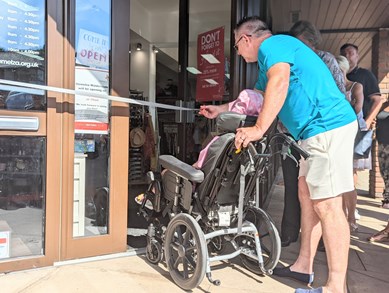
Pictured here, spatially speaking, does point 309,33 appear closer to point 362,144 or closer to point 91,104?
point 362,144

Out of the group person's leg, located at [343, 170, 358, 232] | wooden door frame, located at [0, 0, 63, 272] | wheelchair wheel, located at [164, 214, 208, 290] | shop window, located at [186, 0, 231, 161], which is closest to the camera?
wheelchair wheel, located at [164, 214, 208, 290]

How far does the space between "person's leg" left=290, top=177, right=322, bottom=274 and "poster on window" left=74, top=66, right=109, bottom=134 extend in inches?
56.7

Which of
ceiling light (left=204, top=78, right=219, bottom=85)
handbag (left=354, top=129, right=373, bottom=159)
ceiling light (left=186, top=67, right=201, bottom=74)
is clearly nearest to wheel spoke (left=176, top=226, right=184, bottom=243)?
ceiling light (left=204, top=78, right=219, bottom=85)

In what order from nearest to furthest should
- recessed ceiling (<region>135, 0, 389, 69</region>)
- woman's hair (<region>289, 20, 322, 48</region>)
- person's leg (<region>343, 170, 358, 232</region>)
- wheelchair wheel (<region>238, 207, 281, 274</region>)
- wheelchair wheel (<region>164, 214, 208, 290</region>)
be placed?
wheelchair wheel (<region>164, 214, 208, 290</region>) < wheelchair wheel (<region>238, 207, 281, 274</region>) < woman's hair (<region>289, 20, 322, 48</region>) < person's leg (<region>343, 170, 358, 232</region>) < recessed ceiling (<region>135, 0, 389, 69</region>)

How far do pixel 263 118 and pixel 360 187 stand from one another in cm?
560

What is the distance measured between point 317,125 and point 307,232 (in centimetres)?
75

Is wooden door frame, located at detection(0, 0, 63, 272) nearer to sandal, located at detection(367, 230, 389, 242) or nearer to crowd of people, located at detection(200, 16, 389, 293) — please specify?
crowd of people, located at detection(200, 16, 389, 293)

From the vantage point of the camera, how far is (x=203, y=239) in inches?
78.0

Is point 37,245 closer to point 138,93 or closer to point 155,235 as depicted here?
point 155,235

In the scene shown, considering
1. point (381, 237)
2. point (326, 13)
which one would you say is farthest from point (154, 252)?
point (326, 13)

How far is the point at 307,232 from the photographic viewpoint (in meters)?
2.35

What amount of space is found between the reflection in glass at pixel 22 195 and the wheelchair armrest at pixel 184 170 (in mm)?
817

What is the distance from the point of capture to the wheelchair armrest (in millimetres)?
2061

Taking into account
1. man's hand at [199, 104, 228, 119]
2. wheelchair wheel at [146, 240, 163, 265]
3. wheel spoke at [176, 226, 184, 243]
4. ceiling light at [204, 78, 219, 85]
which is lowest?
wheelchair wheel at [146, 240, 163, 265]
